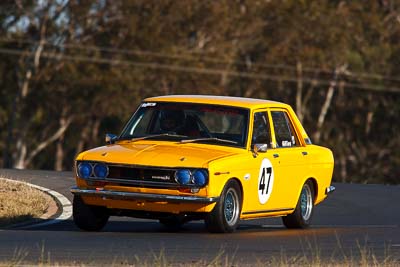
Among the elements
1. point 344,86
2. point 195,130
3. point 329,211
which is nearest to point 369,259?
point 195,130

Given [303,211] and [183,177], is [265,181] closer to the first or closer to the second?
[303,211]

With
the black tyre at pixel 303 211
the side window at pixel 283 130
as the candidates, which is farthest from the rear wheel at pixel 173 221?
the side window at pixel 283 130

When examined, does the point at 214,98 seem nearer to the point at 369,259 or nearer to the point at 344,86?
the point at 369,259

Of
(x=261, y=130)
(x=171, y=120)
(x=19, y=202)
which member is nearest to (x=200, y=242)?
(x=171, y=120)

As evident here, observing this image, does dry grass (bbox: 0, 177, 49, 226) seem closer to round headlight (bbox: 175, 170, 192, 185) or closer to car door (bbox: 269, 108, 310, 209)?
round headlight (bbox: 175, 170, 192, 185)

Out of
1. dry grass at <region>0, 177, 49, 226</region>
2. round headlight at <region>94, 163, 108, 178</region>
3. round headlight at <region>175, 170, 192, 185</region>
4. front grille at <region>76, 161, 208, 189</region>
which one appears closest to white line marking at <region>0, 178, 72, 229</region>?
dry grass at <region>0, 177, 49, 226</region>

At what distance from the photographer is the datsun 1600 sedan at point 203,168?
12117 millimetres

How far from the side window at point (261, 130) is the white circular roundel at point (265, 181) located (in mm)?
261

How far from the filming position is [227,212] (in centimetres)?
1258

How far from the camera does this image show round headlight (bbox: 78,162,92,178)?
12383mm

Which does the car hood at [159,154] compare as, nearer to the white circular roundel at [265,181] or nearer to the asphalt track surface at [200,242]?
the white circular roundel at [265,181]

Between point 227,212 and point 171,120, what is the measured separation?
1416 millimetres

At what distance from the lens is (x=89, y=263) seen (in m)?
9.64

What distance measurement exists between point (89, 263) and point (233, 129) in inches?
165
